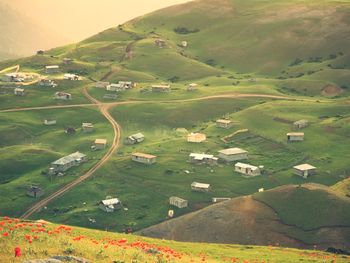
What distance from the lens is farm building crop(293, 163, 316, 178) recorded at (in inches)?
5891

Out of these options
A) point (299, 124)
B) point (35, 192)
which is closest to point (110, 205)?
point (35, 192)

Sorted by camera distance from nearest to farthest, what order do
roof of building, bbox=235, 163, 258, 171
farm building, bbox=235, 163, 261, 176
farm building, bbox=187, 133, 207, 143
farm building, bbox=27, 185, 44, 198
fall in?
farm building, bbox=27, 185, 44, 198 → farm building, bbox=235, 163, 261, 176 → roof of building, bbox=235, 163, 258, 171 → farm building, bbox=187, 133, 207, 143

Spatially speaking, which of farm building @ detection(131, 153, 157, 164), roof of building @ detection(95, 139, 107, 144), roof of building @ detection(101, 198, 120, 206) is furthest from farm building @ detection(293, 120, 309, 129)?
roof of building @ detection(101, 198, 120, 206)

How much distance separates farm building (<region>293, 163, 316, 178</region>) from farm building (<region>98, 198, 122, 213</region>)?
48053 millimetres

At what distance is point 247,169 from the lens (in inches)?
6053

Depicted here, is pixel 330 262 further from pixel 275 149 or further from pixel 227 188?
pixel 275 149

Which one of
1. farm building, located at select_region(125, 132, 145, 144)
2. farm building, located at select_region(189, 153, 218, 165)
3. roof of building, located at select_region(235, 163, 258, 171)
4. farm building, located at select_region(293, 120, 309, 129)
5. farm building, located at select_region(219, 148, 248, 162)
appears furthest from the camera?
farm building, located at select_region(293, 120, 309, 129)

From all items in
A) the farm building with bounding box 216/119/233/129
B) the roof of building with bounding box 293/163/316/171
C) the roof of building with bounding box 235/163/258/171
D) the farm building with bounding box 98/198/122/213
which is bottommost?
the farm building with bounding box 98/198/122/213

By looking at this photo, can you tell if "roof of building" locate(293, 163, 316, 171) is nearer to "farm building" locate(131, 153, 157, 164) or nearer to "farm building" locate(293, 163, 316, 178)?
"farm building" locate(293, 163, 316, 178)

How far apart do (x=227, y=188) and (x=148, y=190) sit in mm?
20451

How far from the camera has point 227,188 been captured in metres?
147

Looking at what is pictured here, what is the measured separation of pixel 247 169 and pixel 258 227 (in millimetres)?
42690

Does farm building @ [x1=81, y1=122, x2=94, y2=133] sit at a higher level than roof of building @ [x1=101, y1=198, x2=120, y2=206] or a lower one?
higher

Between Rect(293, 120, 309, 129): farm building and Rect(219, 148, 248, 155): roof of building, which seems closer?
Rect(219, 148, 248, 155): roof of building
